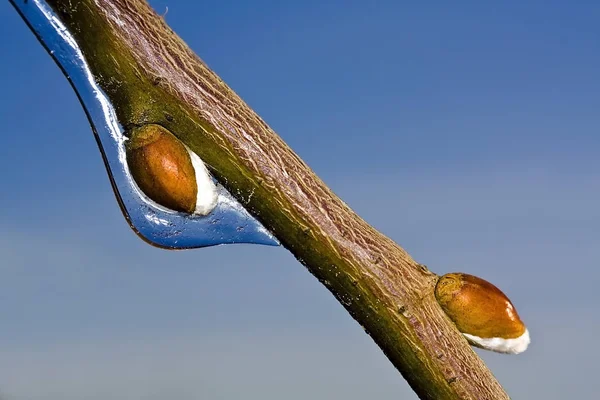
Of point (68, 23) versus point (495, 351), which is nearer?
point (68, 23)

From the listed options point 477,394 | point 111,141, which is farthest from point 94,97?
point 477,394

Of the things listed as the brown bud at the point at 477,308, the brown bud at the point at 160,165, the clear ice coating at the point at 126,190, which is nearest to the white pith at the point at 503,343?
the brown bud at the point at 477,308

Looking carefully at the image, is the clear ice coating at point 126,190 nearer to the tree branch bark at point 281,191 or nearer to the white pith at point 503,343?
the tree branch bark at point 281,191

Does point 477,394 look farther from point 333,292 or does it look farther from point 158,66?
point 158,66

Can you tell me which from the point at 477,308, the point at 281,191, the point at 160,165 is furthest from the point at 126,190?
the point at 477,308

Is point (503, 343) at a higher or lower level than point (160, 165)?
lower

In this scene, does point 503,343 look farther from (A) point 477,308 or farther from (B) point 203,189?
(B) point 203,189
